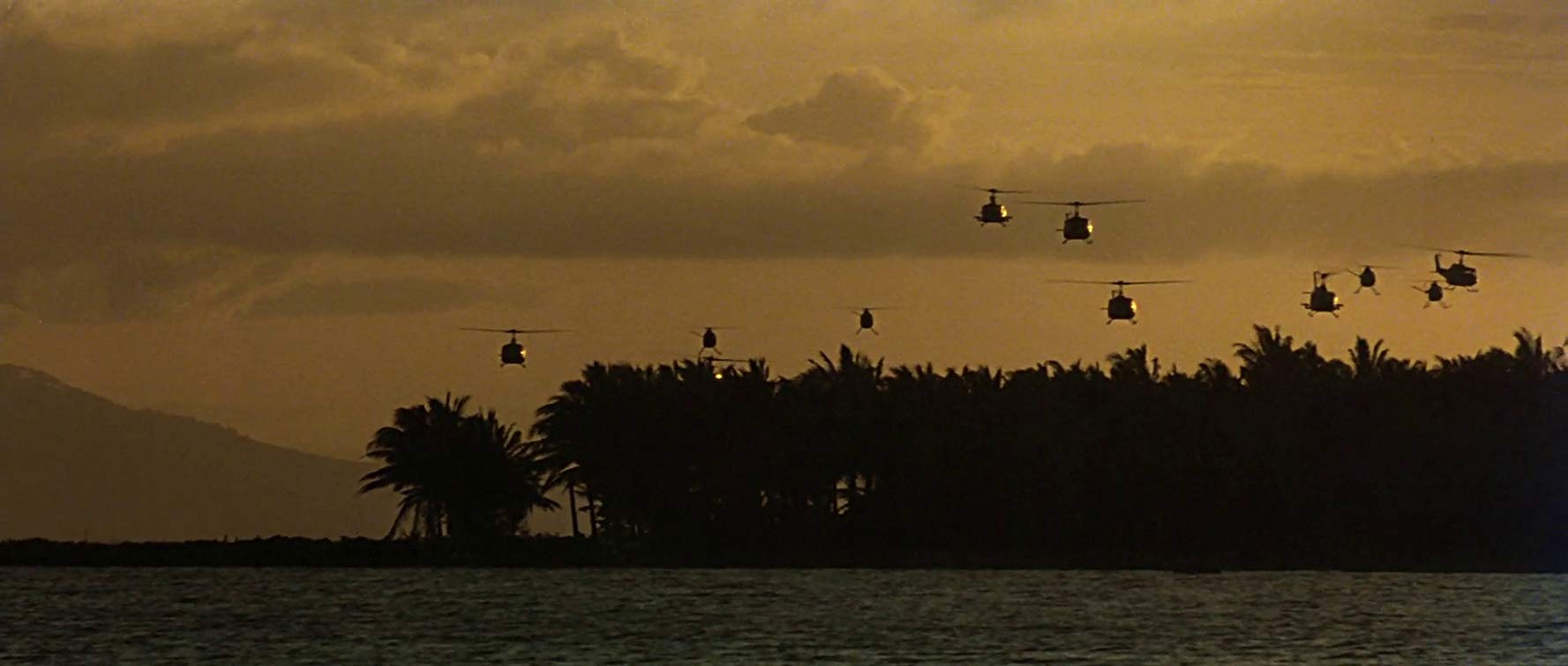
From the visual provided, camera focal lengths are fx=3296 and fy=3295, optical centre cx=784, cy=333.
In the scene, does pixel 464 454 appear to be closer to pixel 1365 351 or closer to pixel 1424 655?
pixel 1365 351

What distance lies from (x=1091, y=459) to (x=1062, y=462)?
135 cm

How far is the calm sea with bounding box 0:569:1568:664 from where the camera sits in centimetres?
9244

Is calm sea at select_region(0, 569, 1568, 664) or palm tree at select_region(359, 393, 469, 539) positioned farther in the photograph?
palm tree at select_region(359, 393, 469, 539)

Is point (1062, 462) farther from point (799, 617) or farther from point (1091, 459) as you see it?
point (799, 617)

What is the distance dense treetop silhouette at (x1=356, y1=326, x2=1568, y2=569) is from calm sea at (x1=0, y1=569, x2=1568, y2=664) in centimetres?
223

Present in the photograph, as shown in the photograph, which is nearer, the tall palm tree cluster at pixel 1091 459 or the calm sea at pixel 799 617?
the calm sea at pixel 799 617

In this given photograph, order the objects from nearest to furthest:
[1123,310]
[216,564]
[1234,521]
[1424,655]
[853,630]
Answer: [1424,655] → [853,630] → [1123,310] → [1234,521] → [216,564]

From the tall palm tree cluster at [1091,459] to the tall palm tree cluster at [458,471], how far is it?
24 centimetres

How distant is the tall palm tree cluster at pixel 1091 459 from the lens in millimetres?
144375

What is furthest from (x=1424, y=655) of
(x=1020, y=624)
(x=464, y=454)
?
(x=464, y=454)

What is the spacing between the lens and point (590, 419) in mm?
148750

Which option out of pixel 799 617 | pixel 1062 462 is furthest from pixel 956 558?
pixel 799 617

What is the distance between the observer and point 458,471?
5925 inches

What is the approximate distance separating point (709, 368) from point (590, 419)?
687 centimetres
